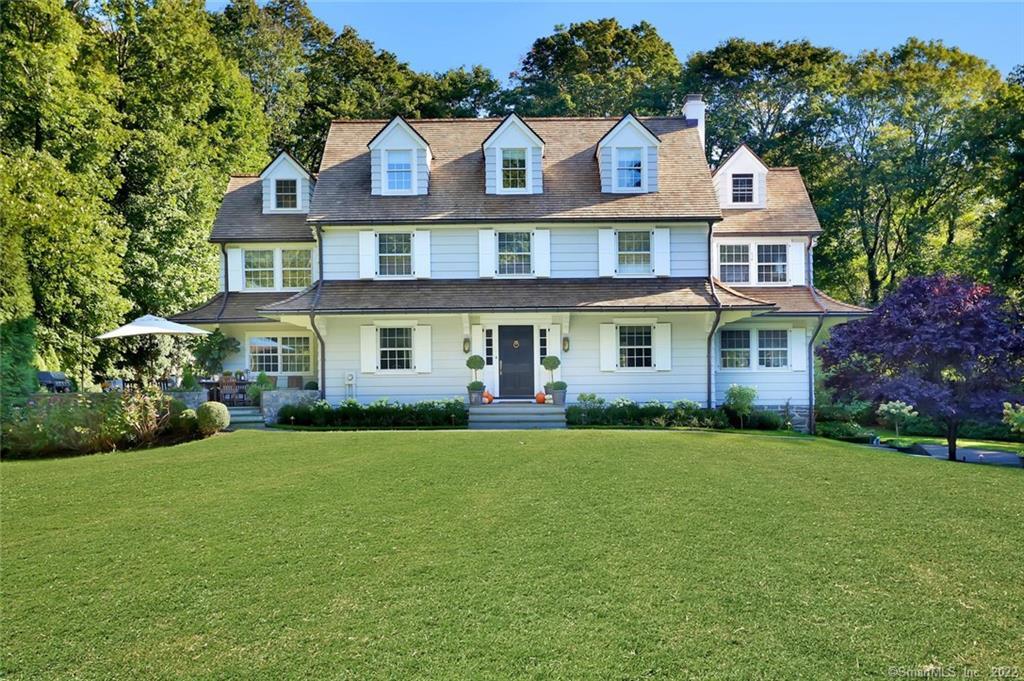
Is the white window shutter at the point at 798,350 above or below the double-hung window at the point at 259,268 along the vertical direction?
below

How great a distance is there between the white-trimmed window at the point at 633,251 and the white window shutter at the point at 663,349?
6.03ft

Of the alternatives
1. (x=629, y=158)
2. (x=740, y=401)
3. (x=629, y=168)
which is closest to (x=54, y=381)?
(x=629, y=168)

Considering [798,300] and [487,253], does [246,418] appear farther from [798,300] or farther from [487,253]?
[798,300]

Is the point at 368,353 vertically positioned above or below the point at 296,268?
below

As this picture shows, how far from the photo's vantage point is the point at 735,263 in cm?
2044

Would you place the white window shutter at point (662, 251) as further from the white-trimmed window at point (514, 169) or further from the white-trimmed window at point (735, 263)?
the white-trimmed window at point (514, 169)

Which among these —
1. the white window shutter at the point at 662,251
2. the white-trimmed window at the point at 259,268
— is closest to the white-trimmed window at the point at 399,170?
the white-trimmed window at the point at 259,268

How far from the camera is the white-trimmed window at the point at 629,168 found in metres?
19.4

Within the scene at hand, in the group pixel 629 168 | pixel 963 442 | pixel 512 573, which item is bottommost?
pixel 963 442

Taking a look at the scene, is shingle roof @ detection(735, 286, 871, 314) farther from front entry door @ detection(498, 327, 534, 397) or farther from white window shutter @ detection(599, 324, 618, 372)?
front entry door @ detection(498, 327, 534, 397)

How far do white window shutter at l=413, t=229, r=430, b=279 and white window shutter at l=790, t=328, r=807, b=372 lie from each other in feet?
37.8

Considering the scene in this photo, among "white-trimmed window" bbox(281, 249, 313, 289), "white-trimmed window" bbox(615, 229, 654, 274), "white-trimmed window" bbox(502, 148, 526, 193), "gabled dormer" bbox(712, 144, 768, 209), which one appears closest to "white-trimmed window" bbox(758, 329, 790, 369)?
"white-trimmed window" bbox(615, 229, 654, 274)

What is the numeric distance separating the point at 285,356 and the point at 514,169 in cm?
955

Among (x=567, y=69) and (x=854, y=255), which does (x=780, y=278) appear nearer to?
(x=854, y=255)
